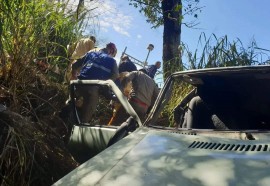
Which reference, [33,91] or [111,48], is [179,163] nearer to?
[33,91]

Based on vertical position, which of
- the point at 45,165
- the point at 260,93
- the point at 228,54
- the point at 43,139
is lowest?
the point at 45,165

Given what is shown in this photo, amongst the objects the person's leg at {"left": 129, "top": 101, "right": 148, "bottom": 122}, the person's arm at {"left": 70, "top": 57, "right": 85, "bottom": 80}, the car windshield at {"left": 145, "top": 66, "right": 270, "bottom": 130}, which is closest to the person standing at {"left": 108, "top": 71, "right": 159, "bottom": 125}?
the person's leg at {"left": 129, "top": 101, "right": 148, "bottom": 122}

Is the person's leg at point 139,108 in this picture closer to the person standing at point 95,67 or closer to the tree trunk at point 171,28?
the person standing at point 95,67

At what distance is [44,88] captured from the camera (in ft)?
13.9

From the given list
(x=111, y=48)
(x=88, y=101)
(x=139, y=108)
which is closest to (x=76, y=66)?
(x=111, y=48)

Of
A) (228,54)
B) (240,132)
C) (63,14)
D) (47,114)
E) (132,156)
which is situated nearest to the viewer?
(132,156)

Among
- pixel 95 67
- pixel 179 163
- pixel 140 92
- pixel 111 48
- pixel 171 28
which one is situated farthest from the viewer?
pixel 171 28

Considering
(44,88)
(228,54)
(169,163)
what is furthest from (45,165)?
(228,54)

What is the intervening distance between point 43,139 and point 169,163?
86.5 inches

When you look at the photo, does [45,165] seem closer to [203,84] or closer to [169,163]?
[203,84]

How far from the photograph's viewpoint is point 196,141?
2.04 metres

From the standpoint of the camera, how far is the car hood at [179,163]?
1.57m

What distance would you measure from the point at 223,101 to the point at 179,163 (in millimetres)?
1406

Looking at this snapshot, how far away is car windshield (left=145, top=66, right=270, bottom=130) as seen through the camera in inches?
108
